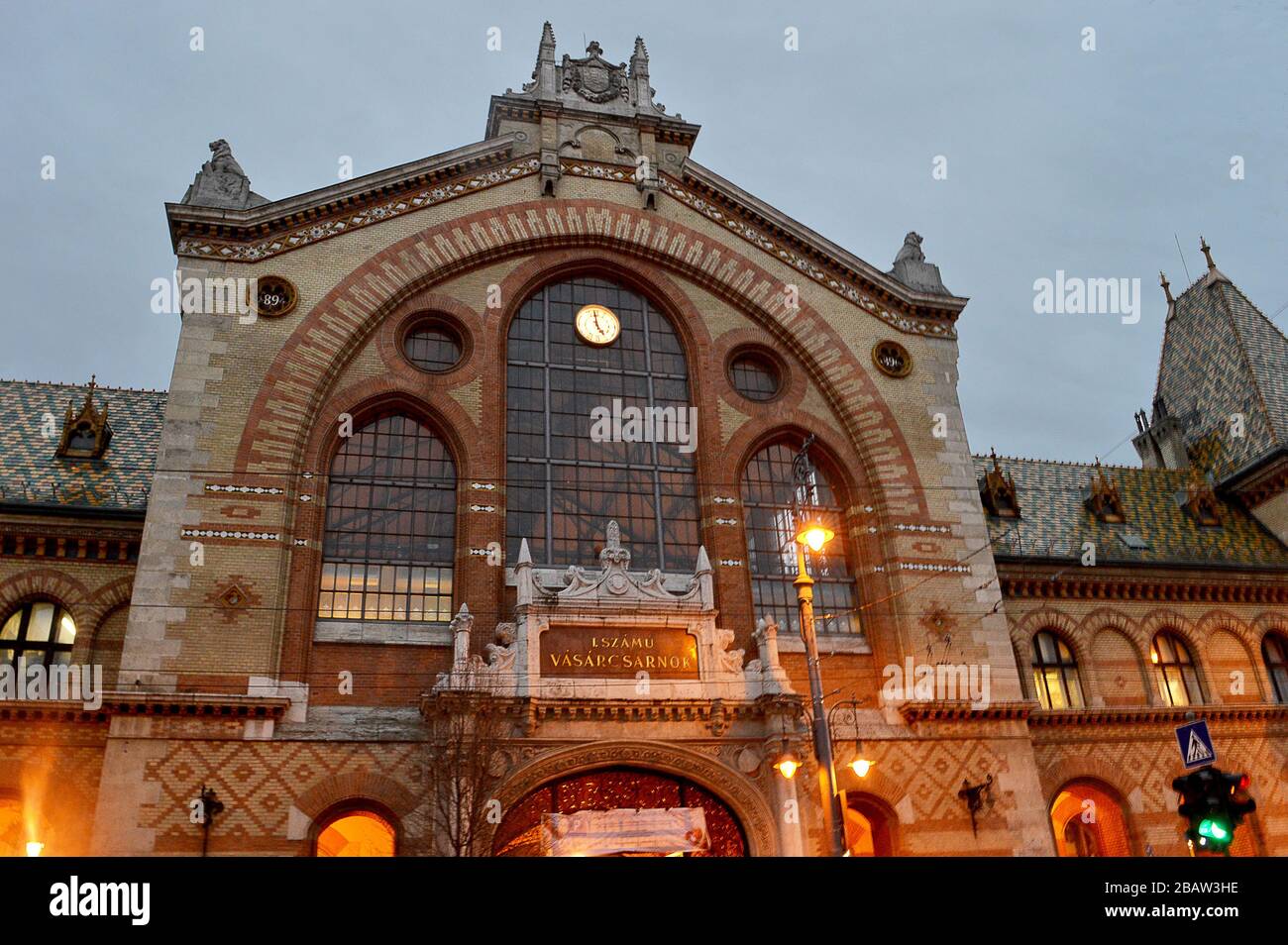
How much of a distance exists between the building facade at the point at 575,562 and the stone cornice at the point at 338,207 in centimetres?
8

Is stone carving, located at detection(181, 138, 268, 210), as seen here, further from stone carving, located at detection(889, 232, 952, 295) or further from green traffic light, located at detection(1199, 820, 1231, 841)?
green traffic light, located at detection(1199, 820, 1231, 841)

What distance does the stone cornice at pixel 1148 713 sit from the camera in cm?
2712

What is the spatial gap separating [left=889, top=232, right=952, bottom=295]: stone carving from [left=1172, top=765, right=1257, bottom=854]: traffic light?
20740 millimetres

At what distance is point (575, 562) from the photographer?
24281mm

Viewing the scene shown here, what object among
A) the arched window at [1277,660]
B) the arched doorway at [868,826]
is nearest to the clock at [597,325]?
the arched doorway at [868,826]

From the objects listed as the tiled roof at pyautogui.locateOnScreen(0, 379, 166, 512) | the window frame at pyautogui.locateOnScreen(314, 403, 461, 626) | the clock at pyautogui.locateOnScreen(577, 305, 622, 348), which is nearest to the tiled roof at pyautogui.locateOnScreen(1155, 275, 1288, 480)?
the clock at pyautogui.locateOnScreen(577, 305, 622, 348)

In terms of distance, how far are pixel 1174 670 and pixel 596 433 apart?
17.8 m

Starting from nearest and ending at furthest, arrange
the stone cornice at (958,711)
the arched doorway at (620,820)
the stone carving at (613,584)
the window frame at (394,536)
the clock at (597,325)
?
1. the arched doorway at (620,820)
2. the stone carving at (613,584)
3. the window frame at (394,536)
4. the stone cornice at (958,711)
5. the clock at (597,325)

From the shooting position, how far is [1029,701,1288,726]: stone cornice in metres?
27.1

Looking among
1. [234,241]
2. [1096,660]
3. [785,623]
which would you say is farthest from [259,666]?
[1096,660]

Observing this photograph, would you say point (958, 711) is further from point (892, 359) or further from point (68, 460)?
point (68, 460)

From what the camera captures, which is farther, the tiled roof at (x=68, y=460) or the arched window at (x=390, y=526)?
the tiled roof at (x=68, y=460)

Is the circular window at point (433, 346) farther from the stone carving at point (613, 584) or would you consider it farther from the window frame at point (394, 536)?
the stone carving at point (613, 584)
